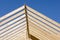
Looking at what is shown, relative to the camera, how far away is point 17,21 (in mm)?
5477

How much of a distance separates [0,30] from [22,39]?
1761 millimetres

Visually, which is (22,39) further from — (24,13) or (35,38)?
(24,13)

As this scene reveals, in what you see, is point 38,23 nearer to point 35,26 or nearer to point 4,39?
point 35,26

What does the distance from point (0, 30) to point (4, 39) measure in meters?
0.87

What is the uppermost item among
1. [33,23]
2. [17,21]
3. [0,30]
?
[33,23]

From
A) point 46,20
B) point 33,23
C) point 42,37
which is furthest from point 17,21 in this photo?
point 42,37

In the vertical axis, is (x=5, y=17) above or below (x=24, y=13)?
below

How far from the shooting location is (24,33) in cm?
665

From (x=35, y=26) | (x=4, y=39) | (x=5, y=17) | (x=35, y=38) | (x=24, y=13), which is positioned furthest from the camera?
(x=35, y=38)

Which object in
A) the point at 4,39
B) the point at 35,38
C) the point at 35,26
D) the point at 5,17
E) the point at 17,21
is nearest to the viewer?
the point at 5,17

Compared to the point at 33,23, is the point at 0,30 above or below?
below

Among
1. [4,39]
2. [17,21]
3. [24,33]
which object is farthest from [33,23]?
[4,39]

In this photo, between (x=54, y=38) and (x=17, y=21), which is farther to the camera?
(x=54, y=38)

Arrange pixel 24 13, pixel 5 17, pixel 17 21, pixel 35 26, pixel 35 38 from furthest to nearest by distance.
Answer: pixel 35 38 → pixel 35 26 → pixel 17 21 → pixel 24 13 → pixel 5 17
